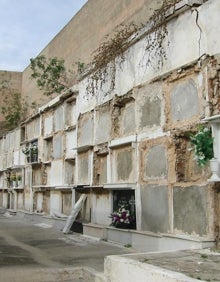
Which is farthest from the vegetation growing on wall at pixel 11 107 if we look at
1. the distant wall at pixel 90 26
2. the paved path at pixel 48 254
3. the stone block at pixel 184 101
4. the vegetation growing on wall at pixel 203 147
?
the vegetation growing on wall at pixel 203 147

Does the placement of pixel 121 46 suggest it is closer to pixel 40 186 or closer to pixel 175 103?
pixel 175 103

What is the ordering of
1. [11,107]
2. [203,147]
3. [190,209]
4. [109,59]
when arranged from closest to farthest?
1. [203,147]
2. [190,209]
3. [109,59]
4. [11,107]

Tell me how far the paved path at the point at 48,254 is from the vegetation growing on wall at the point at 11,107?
31.8 ft

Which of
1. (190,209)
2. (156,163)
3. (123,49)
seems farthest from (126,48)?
(190,209)

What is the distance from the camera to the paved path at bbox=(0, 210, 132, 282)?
5.01 meters

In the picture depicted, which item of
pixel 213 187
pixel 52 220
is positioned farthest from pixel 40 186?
pixel 213 187

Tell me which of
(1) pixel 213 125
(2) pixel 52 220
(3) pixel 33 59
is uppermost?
(3) pixel 33 59

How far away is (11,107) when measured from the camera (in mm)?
20094

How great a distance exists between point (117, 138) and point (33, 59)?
9716mm

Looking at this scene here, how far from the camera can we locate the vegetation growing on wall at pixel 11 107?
18688mm

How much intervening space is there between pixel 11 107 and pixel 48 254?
14.5 m

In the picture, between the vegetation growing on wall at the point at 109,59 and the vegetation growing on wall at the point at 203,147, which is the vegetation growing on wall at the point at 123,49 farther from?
the vegetation growing on wall at the point at 203,147

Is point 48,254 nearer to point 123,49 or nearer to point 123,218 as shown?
point 123,218

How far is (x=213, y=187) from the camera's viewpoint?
5102 millimetres
